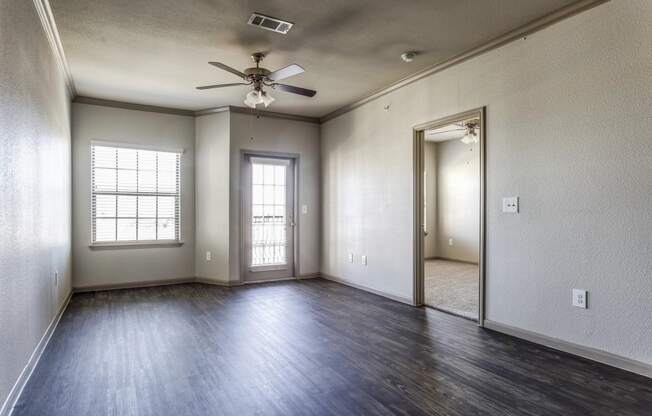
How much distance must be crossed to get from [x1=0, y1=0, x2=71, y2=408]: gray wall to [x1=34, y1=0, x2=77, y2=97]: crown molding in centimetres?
9

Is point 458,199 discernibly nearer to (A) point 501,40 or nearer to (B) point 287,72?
(A) point 501,40

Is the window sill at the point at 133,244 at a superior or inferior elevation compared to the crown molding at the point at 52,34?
inferior

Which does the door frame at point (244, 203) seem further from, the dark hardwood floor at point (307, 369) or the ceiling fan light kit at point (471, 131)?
the ceiling fan light kit at point (471, 131)

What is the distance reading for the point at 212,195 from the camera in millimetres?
5820

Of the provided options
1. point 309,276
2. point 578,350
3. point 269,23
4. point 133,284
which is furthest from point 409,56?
point 133,284

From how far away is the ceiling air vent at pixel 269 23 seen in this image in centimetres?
304

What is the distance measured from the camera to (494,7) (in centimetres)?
291

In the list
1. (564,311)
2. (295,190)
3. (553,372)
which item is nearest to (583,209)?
(564,311)

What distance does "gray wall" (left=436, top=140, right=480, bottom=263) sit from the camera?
25.7 feet

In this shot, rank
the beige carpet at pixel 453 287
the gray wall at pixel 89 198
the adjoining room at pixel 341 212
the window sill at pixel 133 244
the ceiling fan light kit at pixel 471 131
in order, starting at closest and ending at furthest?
the adjoining room at pixel 341 212
the beige carpet at pixel 453 287
the gray wall at pixel 89 198
the window sill at pixel 133 244
the ceiling fan light kit at pixel 471 131

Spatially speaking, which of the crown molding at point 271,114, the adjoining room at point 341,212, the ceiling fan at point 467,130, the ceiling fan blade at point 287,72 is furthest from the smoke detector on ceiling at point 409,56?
the crown molding at point 271,114

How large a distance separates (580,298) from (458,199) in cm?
555

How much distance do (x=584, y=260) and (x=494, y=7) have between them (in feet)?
6.80

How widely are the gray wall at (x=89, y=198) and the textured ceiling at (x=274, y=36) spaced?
2.25 ft
